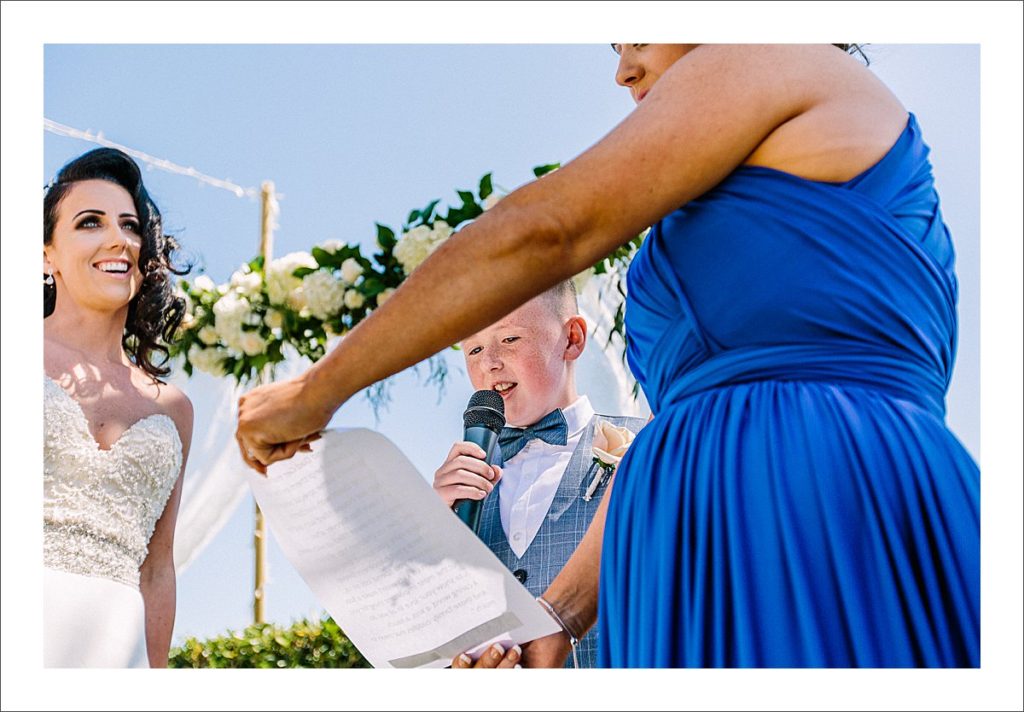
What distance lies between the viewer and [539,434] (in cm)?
360

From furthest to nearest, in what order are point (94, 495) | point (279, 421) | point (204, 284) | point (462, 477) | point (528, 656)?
point (204, 284), point (94, 495), point (462, 477), point (528, 656), point (279, 421)

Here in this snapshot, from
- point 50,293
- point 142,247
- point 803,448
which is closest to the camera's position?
point 803,448

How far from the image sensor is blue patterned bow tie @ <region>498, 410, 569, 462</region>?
3572 millimetres

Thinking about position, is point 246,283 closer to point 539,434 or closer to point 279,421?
point 539,434

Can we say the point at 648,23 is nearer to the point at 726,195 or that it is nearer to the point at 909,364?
the point at 726,195

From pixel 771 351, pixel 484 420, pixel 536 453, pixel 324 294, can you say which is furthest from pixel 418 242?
pixel 771 351

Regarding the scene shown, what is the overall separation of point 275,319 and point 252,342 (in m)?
0.13

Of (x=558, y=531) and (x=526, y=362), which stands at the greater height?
(x=526, y=362)

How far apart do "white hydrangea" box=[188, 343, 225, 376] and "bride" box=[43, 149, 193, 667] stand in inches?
21.3

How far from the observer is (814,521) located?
1.28 meters

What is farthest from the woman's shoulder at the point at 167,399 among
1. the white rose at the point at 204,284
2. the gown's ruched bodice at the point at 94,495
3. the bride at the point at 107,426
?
the white rose at the point at 204,284

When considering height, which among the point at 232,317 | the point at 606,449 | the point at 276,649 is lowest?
the point at 276,649

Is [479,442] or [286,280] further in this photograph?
[286,280]

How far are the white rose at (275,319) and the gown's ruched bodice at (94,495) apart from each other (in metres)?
0.96
